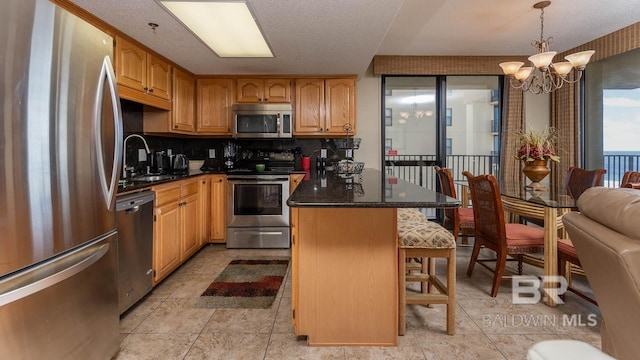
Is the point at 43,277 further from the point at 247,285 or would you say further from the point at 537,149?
the point at 537,149

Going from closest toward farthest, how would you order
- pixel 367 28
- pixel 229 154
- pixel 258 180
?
1. pixel 367 28
2. pixel 258 180
3. pixel 229 154

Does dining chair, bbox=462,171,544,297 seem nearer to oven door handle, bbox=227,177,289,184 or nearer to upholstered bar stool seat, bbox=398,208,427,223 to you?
upholstered bar stool seat, bbox=398,208,427,223

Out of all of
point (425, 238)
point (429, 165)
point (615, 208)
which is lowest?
point (425, 238)

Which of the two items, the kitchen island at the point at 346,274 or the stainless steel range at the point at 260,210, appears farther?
the stainless steel range at the point at 260,210

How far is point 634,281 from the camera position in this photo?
2.47ft

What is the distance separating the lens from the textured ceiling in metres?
2.22

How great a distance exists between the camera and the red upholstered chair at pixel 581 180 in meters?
2.89

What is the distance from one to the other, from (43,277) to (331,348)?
133 cm

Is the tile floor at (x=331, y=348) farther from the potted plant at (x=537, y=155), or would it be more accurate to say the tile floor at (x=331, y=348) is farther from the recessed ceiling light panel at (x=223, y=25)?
the recessed ceiling light panel at (x=223, y=25)

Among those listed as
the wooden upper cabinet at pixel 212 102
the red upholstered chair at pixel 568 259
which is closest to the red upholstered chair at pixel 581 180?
the red upholstered chair at pixel 568 259

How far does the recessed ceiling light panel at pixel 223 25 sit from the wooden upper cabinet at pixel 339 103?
1002 millimetres

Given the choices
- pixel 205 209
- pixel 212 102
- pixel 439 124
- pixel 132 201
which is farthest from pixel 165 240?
pixel 439 124

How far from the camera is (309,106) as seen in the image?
398cm

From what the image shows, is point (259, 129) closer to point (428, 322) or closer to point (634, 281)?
point (428, 322)
